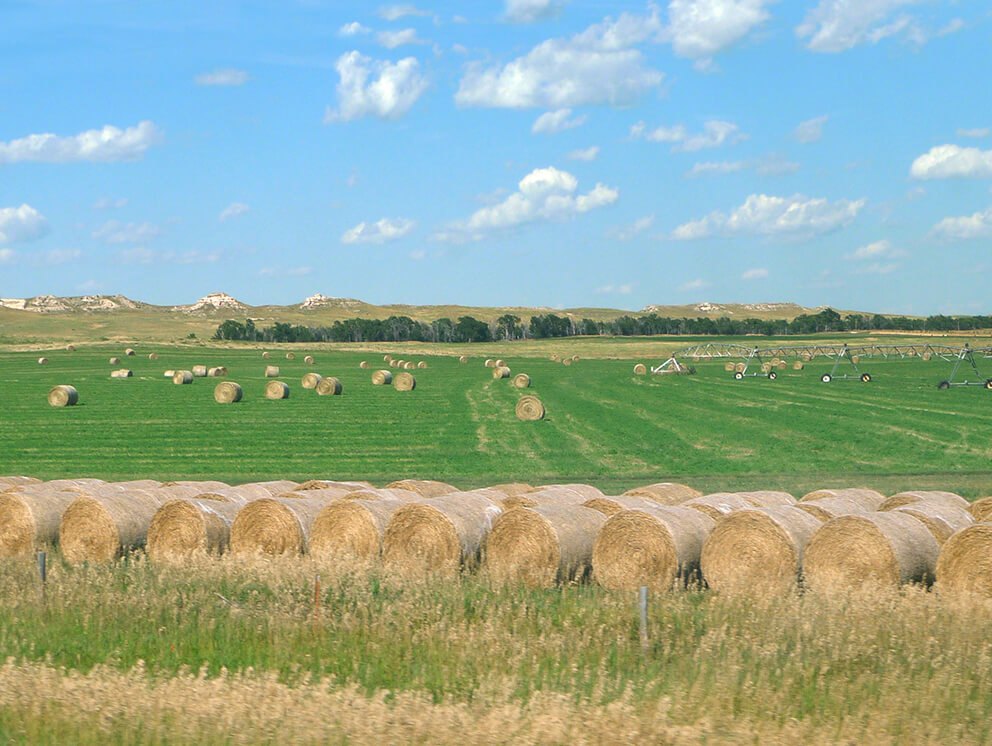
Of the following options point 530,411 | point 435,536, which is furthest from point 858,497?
point 530,411

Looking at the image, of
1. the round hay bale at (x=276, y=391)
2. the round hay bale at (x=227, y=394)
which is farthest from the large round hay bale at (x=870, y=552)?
the round hay bale at (x=276, y=391)

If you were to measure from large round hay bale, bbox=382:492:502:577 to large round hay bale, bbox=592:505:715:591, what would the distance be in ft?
6.11

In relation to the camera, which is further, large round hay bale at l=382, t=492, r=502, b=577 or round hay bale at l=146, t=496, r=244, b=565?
round hay bale at l=146, t=496, r=244, b=565

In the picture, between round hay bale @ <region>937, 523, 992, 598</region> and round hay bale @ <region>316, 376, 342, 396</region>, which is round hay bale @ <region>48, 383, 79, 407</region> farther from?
round hay bale @ <region>937, 523, 992, 598</region>

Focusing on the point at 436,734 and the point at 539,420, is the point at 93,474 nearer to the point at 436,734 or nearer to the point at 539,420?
the point at 539,420

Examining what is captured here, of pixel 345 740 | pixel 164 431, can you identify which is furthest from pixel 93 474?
pixel 345 740

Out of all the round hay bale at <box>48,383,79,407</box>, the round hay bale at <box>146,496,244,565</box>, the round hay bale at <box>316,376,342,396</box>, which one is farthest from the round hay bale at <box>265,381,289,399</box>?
the round hay bale at <box>146,496,244,565</box>

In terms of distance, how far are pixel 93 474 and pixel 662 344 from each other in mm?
140646

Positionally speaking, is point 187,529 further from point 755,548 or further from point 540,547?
point 755,548

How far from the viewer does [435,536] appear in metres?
15.0

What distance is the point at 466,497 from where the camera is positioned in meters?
16.2

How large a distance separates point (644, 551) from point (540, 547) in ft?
4.78

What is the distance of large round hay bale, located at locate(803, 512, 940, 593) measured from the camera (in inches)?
520

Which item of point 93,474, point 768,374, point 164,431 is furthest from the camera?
point 768,374
